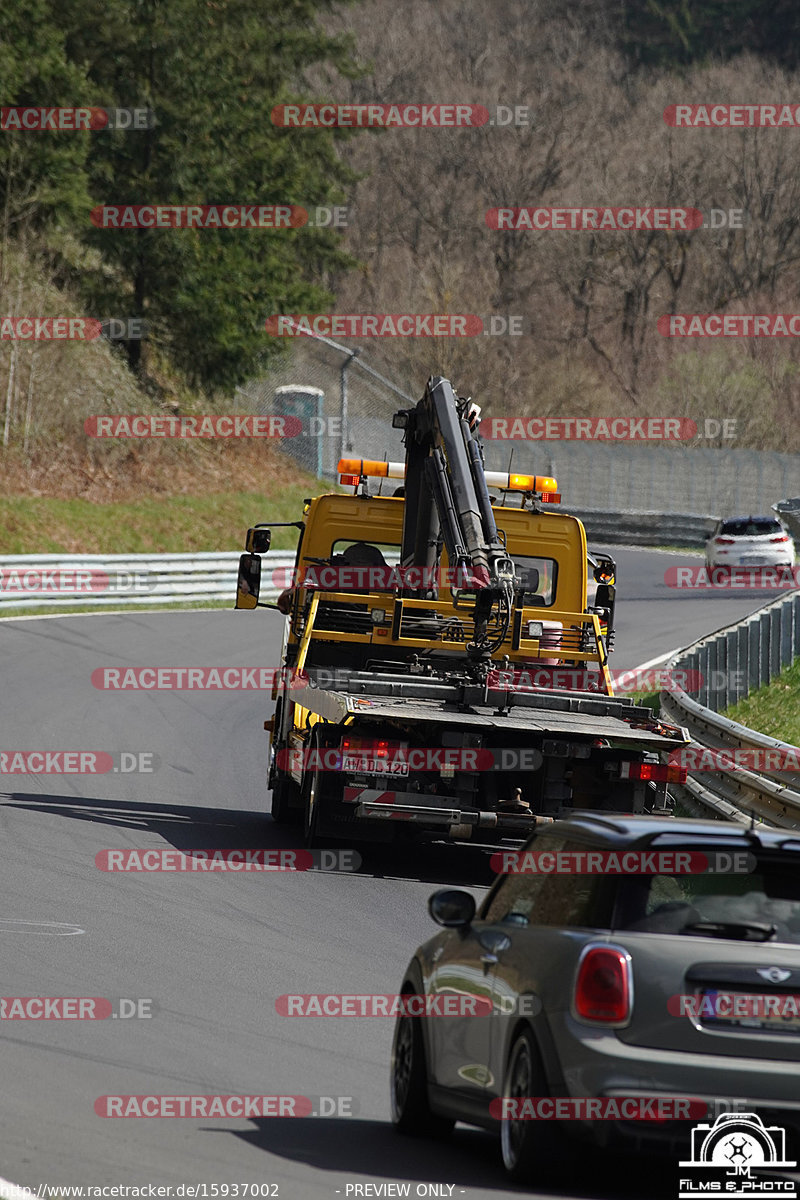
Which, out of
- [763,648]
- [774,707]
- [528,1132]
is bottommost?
[528,1132]

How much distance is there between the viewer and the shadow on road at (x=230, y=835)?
46.2ft

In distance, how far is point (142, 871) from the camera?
13.4 metres

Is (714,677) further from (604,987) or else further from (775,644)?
(604,987)

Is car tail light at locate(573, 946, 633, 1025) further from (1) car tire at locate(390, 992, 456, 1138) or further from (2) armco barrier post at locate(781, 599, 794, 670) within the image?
(2) armco barrier post at locate(781, 599, 794, 670)

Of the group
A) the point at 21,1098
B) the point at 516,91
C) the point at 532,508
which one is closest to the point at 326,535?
the point at 532,508

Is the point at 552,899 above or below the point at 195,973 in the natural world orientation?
above

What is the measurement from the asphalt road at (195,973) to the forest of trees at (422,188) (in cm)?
2699

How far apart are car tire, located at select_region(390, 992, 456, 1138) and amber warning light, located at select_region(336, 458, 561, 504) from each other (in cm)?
1003

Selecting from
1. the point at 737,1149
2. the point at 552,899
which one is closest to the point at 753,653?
the point at 552,899

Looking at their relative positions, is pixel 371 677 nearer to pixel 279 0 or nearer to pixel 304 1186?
pixel 304 1186

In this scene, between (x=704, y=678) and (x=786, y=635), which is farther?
(x=786, y=635)

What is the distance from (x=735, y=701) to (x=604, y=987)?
54.7 feet

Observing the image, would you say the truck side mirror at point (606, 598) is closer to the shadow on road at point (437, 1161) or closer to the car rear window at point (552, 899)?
the shadow on road at point (437, 1161)

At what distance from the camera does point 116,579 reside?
117ft
